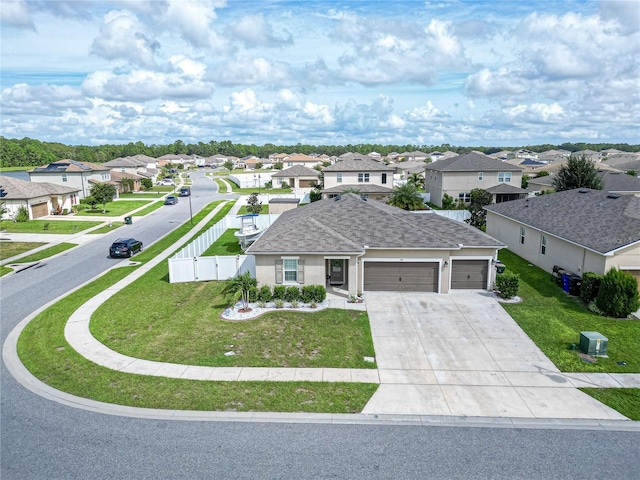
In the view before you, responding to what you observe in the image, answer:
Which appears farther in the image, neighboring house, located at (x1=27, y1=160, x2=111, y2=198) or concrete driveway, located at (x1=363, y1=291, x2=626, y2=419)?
neighboring house, located at (x1=27, y1=160, x2=111, y2=198)

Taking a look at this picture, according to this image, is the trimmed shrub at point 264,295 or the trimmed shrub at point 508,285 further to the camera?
the trimmed shrub at point 508,285

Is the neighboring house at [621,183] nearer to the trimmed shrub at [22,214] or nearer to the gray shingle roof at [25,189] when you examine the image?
the trimmed shrub at [22,214]

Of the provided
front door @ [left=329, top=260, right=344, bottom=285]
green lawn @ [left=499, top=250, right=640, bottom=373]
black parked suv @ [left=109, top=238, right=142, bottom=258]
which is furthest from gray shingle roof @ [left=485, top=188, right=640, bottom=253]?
black parked suv @ [left=109, top=238, right=142, bottom=258]

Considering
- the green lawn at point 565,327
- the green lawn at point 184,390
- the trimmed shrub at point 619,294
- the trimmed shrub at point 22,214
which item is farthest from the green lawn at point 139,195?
the trimmed shrub at point 619,294

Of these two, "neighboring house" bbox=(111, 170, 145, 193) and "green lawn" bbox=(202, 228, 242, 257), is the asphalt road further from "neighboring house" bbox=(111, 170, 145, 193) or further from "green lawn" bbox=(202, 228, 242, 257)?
"neighboring house" bbox=(111, 170, 145, 193)

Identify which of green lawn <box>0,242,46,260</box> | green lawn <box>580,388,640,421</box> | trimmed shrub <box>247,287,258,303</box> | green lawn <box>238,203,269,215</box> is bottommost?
green lawn <box>580,388,640,421</box>

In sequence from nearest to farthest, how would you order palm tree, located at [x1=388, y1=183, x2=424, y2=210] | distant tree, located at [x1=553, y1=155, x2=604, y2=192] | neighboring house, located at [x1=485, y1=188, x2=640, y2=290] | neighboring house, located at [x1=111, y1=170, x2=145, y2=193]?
neighboring house, located at [x1=485, y1=188, x2=640, y2=290], distant tree, located at [x1=553, y1=155, x2=604, y2=192], palm tree, located at [x1=388, y1=183, x2=424, y2=210], neighboring house, located at [x1=111, y1=170, x2=145, y2=193]

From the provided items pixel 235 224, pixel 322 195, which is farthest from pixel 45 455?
pixel 322 195

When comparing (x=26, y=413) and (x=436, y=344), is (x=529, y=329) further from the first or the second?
(x=26, y=413)
